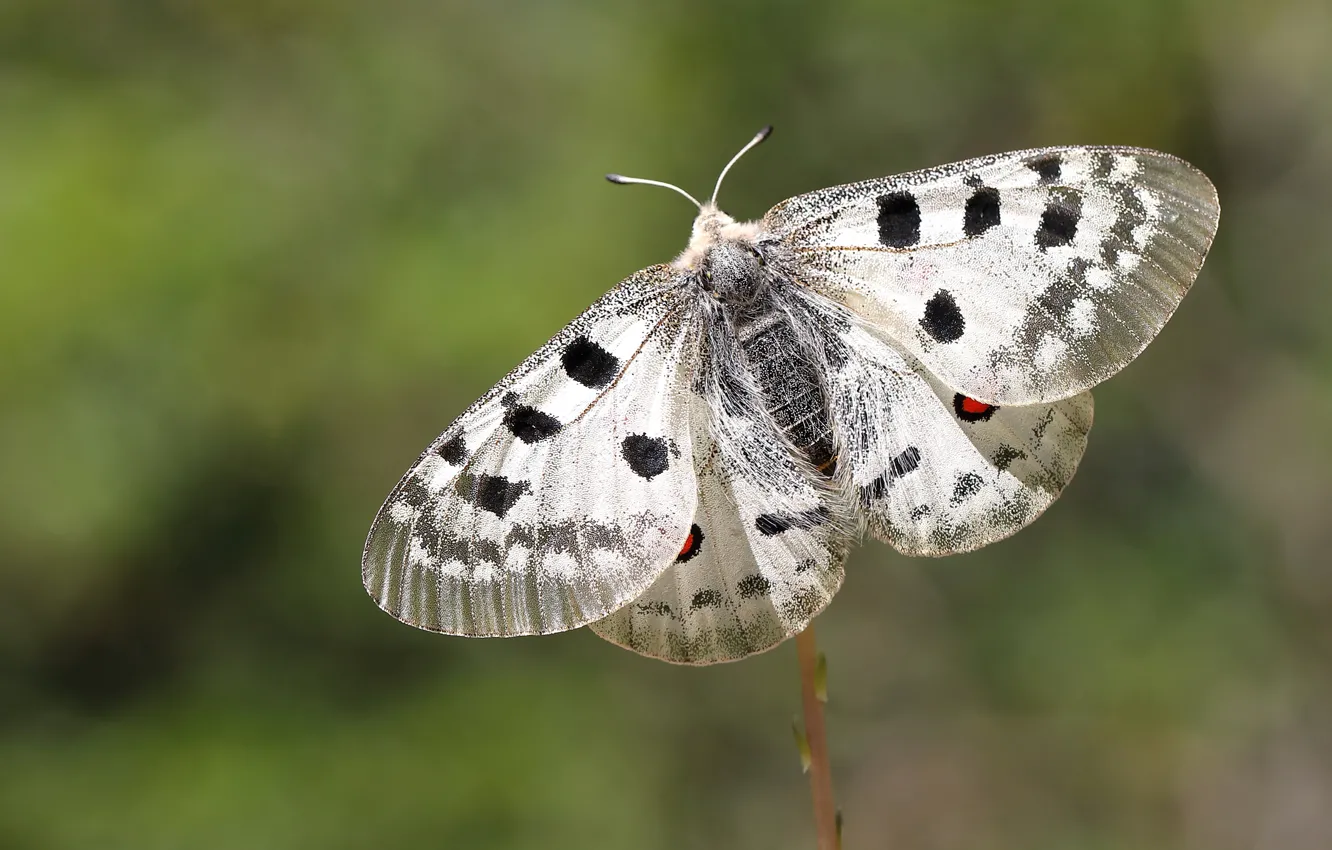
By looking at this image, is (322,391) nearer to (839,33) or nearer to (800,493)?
(839,33)

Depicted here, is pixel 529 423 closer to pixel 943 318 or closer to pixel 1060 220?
pixel 943 318

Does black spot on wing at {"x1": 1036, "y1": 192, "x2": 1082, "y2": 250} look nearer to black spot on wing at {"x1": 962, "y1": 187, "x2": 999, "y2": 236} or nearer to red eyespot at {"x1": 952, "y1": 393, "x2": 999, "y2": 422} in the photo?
black spot on wing at {"x1": 962, "y1": 187, "x2": 999, "y2": 236}

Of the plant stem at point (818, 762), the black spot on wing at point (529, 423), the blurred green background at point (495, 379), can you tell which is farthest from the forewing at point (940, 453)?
the blurred green background at point (495, 379)

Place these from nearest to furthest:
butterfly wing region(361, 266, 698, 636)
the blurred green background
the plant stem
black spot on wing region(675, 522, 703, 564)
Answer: the plant stem, butterfly wing region(361, 266, 698, 636), black spot on wing region(675, 522, 703, 564), the blurred green background

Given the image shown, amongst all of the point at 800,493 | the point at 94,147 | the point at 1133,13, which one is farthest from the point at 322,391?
the point at 1133,13

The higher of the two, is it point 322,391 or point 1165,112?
point 1165,112

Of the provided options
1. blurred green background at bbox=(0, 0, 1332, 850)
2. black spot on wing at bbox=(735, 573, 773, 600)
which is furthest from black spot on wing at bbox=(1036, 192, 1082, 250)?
blurred green background at bbox=(0, 0, 1332, 850)

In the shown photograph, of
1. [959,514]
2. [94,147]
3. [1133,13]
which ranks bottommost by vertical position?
[959,514]
